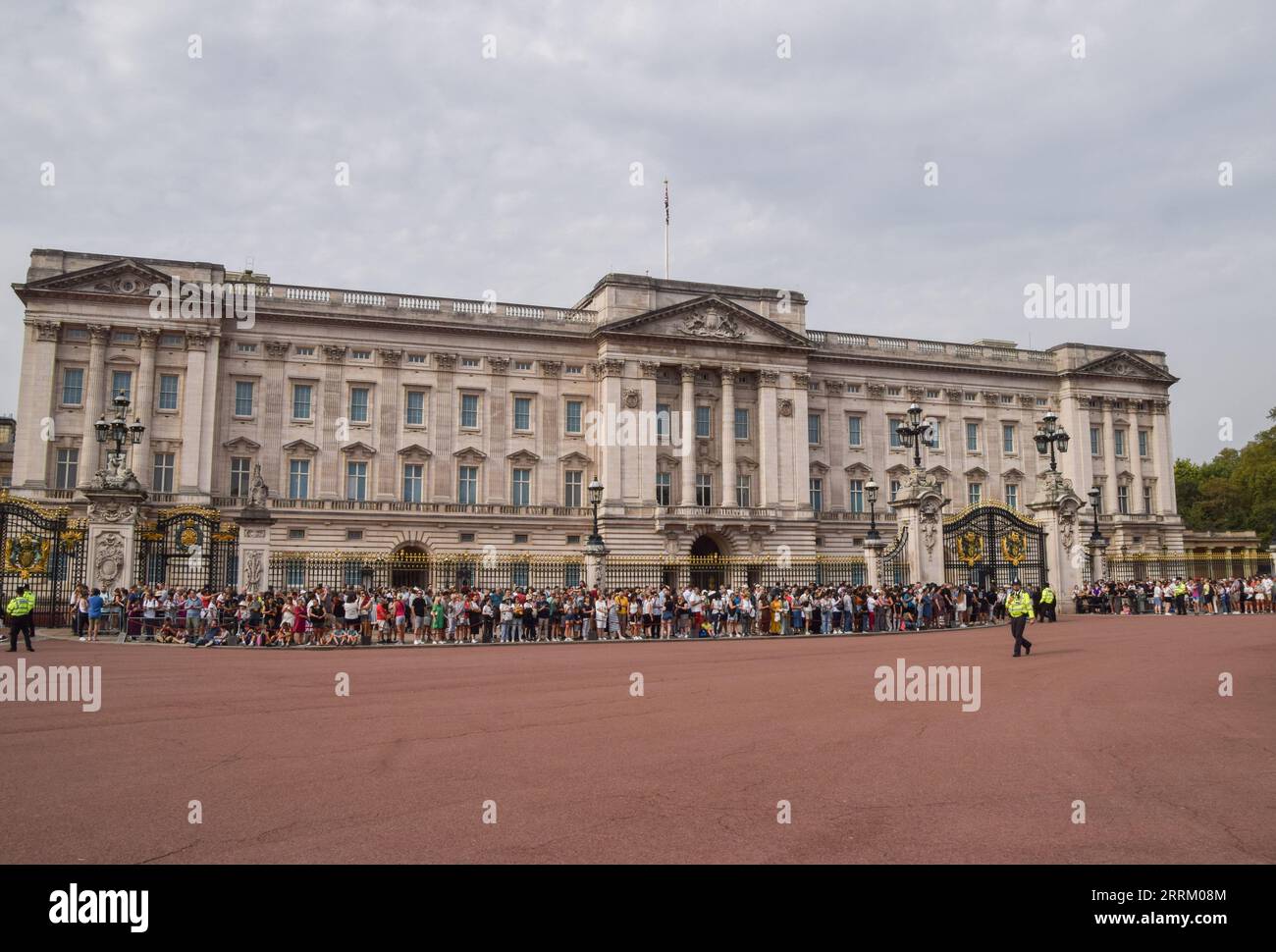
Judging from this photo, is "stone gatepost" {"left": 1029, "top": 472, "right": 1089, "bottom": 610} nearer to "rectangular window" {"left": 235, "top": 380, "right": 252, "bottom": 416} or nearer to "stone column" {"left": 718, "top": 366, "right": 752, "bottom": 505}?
"stone column" {"left": 718, "top": 366, "right": 752, "bottom": 505}

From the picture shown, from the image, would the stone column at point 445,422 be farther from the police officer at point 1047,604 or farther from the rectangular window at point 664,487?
the police officer at point 1047,604

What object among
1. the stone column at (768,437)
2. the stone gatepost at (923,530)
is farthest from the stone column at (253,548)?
the stone column at (768,437)

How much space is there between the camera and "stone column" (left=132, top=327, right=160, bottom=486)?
48531 millimetres

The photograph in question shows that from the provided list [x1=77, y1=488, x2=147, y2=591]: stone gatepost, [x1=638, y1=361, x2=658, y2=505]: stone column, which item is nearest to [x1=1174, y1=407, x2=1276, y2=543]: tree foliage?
[x1=638, y1=361, x2=658, y2=505]: stone column

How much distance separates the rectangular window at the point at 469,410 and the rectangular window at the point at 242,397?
11145 millimetres

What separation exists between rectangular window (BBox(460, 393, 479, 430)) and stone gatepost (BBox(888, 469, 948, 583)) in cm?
2864

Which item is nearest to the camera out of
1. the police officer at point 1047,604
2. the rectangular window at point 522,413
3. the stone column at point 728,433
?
the police officer at point 1047,604

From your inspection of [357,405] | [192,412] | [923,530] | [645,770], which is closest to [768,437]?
[357,405]

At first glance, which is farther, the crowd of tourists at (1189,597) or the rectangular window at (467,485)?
the rectangular window at (467,485)

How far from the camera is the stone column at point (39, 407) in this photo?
1853 inches

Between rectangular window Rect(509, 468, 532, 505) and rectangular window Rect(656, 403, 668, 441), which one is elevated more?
rectangular window Rect(656, 403, 668, 441)

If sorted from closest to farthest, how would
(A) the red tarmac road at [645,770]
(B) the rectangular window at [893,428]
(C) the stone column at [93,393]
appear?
1. (A) the red tarmac road at [645,770]
2. (C) the stone column at [93,393]
3. (B) the rectangular window at [893,428]

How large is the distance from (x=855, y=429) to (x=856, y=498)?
4472mm

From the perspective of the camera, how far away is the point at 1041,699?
13.0m
